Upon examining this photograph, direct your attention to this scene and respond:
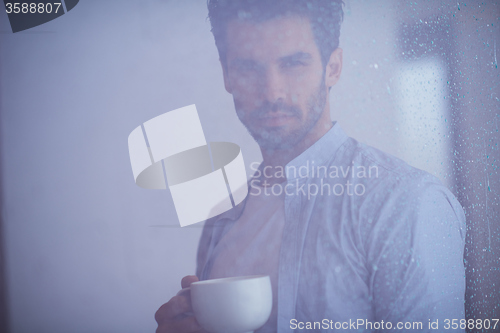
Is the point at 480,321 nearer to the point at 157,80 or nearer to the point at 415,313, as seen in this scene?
the point at 415,313

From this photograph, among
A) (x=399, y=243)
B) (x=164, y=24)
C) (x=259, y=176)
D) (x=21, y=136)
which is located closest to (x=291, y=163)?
(x=259, y=176)

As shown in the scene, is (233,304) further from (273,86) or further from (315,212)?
(273,86)

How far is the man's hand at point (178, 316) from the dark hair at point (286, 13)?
0.46 meters

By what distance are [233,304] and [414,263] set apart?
0.32 meters

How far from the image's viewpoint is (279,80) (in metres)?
0.66

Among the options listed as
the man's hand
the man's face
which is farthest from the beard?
the man's hand

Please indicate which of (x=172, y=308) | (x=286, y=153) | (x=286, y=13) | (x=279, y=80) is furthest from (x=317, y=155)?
(x=172, y=308)

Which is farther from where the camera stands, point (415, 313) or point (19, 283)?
point (19, 283)

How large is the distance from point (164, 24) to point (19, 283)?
613 millimetres

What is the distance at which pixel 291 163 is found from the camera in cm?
67

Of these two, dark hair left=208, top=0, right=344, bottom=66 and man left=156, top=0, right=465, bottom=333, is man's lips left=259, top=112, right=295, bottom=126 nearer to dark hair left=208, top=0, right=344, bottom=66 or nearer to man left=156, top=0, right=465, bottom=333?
man left=156, top=0, right=465, bottom=333

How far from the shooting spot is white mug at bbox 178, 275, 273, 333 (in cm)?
52

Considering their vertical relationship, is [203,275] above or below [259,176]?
below


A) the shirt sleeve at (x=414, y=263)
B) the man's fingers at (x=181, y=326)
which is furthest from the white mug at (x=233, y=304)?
the shirt sleeve at (x=414, y=263)
